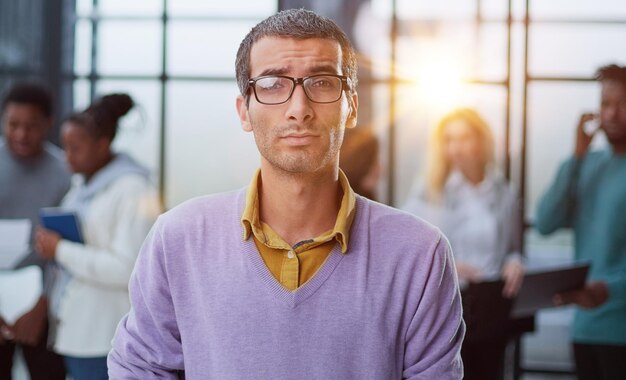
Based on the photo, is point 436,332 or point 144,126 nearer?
point 436,332

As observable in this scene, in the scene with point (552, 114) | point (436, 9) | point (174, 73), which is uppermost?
point (436, 9)

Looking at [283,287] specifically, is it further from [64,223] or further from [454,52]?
[454,52]

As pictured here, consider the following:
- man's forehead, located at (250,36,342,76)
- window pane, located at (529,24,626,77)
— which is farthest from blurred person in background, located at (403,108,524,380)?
man's forehead, located at (250,36,342,76)

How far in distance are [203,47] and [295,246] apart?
10.3ft

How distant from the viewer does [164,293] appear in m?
1.35

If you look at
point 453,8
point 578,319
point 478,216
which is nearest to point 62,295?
point 478,216

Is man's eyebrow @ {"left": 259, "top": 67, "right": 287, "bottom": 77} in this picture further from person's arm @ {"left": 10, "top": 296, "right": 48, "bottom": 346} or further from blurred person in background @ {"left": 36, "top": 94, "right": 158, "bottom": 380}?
person's arm @ {"left": 10, "top": 296, "right": 48, "bottom": 346}

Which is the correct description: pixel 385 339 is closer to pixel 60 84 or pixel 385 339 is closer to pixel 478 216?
pixel 478 216

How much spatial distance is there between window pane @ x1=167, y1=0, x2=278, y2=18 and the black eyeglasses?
10.0 ft

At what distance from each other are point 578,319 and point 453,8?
1735 millimetres

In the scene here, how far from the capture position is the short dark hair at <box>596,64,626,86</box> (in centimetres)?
294

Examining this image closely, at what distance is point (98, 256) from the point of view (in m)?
2.70

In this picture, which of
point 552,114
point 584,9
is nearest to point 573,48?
→ point 584,9

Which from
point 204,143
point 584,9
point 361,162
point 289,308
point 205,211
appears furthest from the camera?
point 204,143
